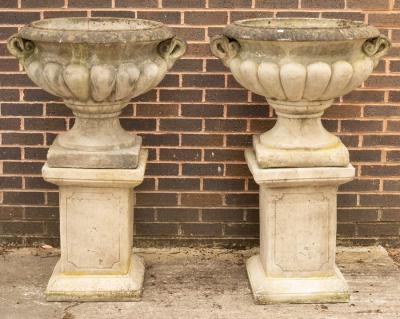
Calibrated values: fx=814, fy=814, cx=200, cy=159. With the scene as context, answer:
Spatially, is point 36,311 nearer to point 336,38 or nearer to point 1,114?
point 1,114

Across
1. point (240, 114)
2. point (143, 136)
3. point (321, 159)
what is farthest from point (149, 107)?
point (321, 159)

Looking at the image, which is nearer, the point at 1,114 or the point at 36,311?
the point at 36,311

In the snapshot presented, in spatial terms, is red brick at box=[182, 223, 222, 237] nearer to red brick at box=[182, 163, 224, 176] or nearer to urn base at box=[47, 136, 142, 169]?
red brick at box=[182, 163, 224, 176]

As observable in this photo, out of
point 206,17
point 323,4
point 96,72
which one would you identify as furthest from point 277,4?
point 96,72

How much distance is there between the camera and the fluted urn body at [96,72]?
3715mm

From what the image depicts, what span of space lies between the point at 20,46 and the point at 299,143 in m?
1.43

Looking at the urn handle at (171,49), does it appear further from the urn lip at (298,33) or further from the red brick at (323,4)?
the red brick at (323,4)

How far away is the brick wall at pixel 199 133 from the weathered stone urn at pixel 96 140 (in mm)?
399

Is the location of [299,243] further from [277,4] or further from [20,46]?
[20,46]

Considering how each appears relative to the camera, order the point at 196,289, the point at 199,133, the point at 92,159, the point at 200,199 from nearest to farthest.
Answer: the point at 92,159, the point at 196,289, the point at 199,133, the point at 200,199

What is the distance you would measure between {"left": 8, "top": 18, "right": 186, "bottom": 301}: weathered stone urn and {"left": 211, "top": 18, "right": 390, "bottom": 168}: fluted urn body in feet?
1.22

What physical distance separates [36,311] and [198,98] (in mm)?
1505

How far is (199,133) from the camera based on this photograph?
4699 mm

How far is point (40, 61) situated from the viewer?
3840 millimetres
